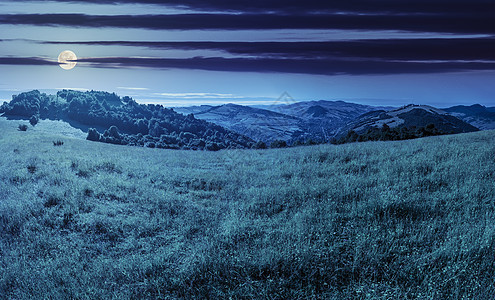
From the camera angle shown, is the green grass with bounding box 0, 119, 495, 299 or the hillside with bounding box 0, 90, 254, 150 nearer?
the green grass with bounding box 0, 119, 495, 299

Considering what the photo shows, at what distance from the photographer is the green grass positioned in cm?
386

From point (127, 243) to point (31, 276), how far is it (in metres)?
1.56

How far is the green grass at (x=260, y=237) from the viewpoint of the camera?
3859mm

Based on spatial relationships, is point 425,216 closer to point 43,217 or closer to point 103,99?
point 43,217

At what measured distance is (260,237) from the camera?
5.22m

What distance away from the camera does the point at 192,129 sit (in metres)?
136

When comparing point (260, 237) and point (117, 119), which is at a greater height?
point (117, 119)

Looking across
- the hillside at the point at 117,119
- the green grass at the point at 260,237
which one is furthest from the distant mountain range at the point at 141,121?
the green grass at the point at 260,237

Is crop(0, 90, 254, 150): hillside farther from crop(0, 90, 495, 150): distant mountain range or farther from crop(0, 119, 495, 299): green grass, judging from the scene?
crop(0, 119, 495, 299): green grass

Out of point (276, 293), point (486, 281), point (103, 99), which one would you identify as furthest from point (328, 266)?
point (103, 99)

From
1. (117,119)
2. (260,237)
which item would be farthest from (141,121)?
(260,237)

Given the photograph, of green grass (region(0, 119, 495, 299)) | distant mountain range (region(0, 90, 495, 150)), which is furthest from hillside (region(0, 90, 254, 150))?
green grass (region(0, 119, 495, 299))

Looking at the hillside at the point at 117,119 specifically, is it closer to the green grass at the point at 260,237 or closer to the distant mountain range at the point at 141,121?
the distant mountain range at the point at 141,121

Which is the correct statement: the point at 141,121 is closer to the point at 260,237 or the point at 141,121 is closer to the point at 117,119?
the point at 117,119
